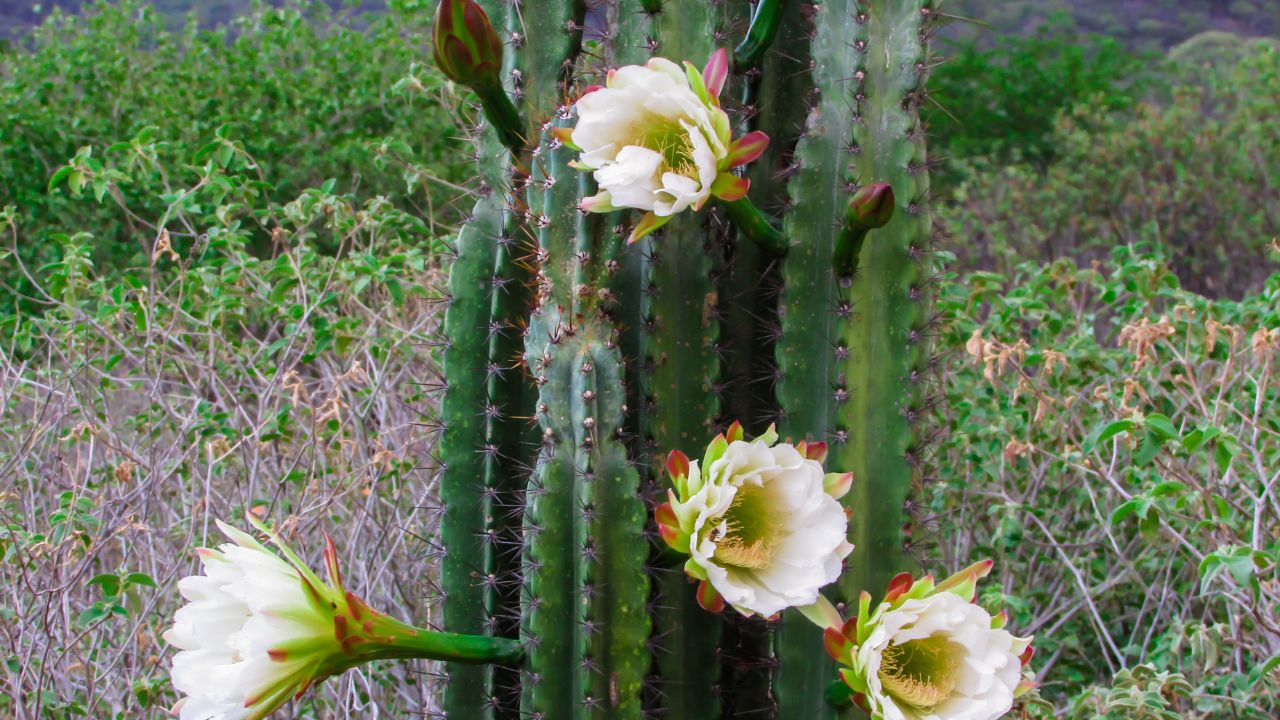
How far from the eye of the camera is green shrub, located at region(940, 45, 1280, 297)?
6816 mm

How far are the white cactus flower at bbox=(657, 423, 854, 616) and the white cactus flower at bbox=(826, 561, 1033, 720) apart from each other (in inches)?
3.0

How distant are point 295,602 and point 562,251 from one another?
1.97 feet

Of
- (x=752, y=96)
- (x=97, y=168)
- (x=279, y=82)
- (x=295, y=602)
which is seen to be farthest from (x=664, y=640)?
(x=279, y=82)

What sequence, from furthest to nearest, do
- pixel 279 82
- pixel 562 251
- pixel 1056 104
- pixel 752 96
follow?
pixel 1056 104
pixel 279 82
pixel 752 96
pixel 562 251

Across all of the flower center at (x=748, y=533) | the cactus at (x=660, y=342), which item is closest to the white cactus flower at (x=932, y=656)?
the flower center at (x=748, y=533)

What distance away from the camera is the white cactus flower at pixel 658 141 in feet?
4.89

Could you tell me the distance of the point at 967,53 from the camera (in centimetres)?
977

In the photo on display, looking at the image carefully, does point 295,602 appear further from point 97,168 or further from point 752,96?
point 97,168

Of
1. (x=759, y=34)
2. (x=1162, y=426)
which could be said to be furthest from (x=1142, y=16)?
(x=759, y=34)

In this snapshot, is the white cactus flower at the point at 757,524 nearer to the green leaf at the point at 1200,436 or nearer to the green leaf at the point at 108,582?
the green leaf at the point at 1200,436

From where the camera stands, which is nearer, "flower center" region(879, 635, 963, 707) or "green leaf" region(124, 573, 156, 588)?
"flower center" region(879, 635, 963, 707)

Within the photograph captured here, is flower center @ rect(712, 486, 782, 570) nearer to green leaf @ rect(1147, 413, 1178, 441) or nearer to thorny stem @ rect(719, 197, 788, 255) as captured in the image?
thorny stem @ rect(719, 197, 788, 255)

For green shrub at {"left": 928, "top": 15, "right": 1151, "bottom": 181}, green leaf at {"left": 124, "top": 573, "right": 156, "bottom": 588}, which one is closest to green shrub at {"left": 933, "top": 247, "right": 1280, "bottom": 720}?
green leaf at {"left": 124, "top": 573, "right": 156, "bottom": 588}

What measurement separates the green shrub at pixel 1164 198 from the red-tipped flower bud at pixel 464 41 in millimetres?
5295
